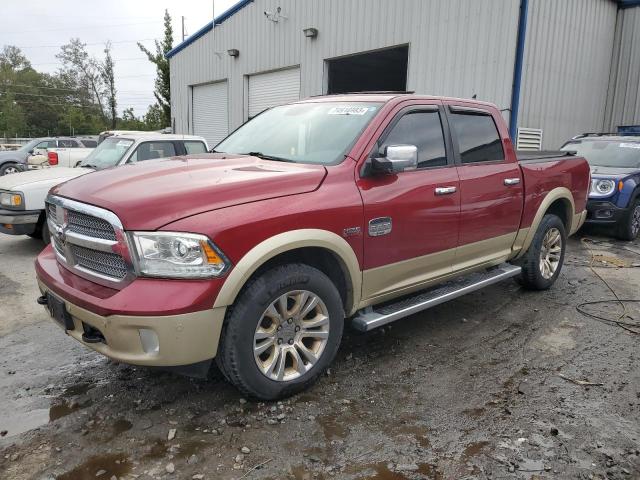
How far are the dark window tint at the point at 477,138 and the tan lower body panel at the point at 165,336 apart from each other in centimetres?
262

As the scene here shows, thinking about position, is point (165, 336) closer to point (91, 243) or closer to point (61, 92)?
point (91, 243)

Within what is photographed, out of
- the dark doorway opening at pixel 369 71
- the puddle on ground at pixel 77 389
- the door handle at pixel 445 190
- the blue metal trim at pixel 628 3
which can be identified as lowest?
the puddle on ground at pixel 77 389

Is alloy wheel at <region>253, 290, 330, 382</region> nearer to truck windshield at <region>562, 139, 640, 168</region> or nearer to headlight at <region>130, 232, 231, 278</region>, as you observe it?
Answer: headlight at <region>130, 232, 231, 278</region>

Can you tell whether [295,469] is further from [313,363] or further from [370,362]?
[370,362]

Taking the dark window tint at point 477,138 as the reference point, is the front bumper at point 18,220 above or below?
below

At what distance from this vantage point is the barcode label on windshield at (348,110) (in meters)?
3.75

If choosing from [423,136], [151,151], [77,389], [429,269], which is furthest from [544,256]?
[151,151]

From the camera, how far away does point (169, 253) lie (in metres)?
2.63

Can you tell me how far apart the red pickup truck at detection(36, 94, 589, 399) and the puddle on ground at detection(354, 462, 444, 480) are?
77cm

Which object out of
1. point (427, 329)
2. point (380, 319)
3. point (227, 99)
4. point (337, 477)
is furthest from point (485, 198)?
point (227, 99)

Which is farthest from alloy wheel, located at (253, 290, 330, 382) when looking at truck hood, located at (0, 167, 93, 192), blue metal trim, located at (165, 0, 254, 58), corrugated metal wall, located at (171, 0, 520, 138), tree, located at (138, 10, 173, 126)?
tree, located at (138, 10, 173, 126)

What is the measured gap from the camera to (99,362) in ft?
12.4

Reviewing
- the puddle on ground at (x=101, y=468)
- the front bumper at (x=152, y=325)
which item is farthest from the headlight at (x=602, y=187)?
the puddle on ground at (x=101, y=468)

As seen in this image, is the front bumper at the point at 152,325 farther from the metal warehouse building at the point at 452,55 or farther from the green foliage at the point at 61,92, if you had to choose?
the green foliage at the point at 61,92
